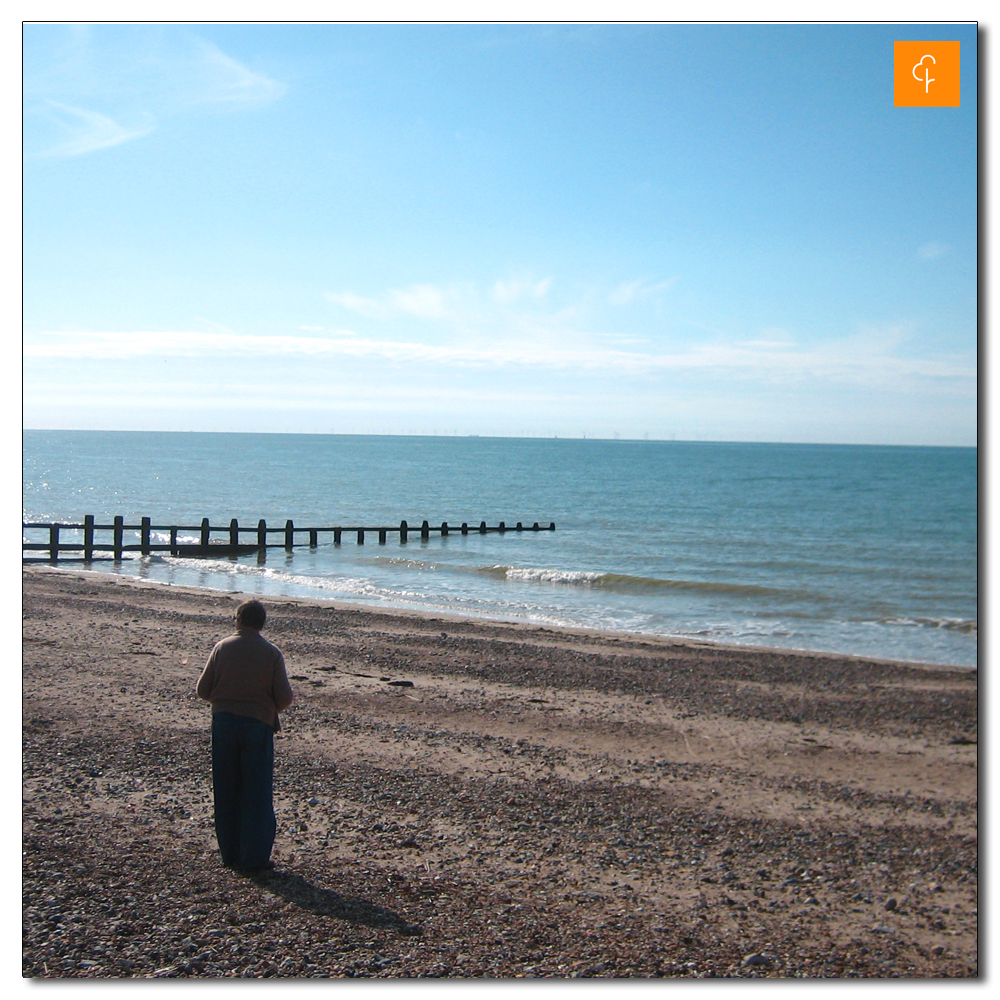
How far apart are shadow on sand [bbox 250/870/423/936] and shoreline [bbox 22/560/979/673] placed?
11630 mm

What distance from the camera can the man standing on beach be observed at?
5000 millimetres

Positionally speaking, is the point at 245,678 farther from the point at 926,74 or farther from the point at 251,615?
the point at 926,74

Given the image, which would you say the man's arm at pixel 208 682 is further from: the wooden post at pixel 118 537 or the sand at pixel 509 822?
the wooden post at pixel 118 537

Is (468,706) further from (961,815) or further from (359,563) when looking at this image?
(359,563)

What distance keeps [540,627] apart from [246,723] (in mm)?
12782

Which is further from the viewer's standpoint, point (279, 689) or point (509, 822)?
point (509, 822)

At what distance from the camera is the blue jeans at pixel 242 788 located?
5043mm

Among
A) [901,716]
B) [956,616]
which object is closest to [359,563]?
[956,616]

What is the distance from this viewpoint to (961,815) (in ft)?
25.8

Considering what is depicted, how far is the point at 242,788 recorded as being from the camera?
5176 mm

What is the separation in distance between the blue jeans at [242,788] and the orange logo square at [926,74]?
5.03 m

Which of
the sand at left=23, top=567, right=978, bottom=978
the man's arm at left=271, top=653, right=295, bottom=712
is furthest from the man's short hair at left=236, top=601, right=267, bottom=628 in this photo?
the sand at left=23, top=567, right=978, bottom=978

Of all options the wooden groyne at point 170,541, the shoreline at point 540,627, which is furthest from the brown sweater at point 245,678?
the wooden groyne at point 170,541

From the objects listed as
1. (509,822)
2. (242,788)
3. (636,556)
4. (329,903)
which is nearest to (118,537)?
(636,556)
